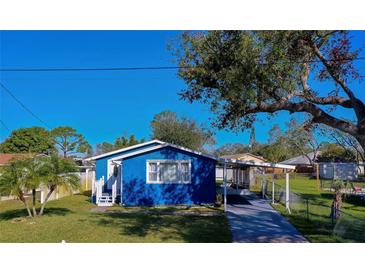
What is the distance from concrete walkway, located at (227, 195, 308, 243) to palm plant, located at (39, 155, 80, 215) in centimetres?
646

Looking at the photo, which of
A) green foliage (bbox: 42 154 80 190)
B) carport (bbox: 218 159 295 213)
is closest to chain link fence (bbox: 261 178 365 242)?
carport (bbox: 218 159 295 213)

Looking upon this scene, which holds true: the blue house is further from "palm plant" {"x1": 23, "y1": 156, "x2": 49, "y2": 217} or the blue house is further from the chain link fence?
"palm plant" {"x1": 23, "y1": 156, "x2": 49, "y2": 217}

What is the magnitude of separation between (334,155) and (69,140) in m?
47.2

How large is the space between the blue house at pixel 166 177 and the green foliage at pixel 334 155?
42.9 m

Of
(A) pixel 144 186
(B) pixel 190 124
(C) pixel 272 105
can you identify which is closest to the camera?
(C) pixel 272 105

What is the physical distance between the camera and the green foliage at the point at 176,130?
42.2 metres

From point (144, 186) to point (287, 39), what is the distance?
10.8 meters

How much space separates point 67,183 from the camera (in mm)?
13703

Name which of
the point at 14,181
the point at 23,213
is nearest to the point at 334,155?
the point at 23,213

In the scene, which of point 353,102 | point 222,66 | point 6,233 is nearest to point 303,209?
point 353,102

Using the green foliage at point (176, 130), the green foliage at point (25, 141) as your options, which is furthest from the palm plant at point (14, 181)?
the green foliage at point (25, 141)

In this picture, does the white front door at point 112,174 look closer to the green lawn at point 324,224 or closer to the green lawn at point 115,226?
the green lawn at point 115,226

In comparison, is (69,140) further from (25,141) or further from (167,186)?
(167,186)
